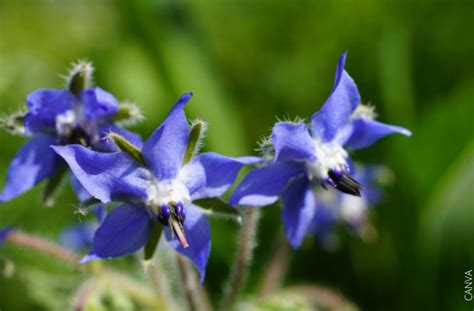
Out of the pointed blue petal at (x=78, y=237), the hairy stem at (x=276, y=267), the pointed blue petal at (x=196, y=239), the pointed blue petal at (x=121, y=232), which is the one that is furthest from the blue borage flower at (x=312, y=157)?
the pointed blue petal at (x=78, y=237)

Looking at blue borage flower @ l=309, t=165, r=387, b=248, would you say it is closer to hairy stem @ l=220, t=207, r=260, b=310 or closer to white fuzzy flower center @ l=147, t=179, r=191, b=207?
hairy stem @ l=220, t=207, r=260, b=310

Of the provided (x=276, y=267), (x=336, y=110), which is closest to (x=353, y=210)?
(x=276, y=267)

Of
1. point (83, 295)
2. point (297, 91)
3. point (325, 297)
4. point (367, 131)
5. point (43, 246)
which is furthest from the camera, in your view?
point (297, 91)

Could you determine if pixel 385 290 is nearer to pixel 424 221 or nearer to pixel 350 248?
pixel 350 248

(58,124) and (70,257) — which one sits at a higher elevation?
(58,124)

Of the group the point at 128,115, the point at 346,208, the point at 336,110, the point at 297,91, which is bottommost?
the point at 128,115

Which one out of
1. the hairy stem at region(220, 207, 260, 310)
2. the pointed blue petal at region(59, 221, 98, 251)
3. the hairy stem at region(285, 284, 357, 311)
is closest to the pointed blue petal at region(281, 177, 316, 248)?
the hairy stem at region(220, 207, 260, 310)

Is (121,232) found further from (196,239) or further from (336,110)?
(336,110)
